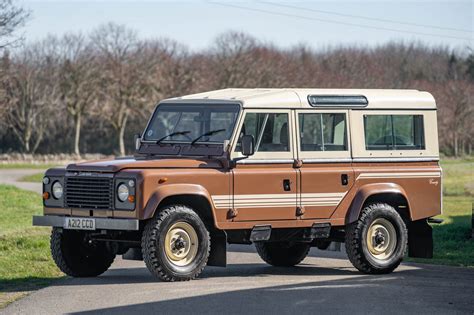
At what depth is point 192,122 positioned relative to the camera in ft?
51.6

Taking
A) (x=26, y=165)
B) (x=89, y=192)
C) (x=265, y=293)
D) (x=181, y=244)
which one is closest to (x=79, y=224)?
(x=89, y=192)

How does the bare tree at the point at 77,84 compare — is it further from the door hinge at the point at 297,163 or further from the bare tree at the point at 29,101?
the door hinge at the point at 297,163

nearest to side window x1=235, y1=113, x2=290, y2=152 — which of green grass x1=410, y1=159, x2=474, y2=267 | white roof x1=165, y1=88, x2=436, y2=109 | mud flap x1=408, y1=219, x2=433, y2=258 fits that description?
white roof x1=165, y1=88, x2=436, y2=109

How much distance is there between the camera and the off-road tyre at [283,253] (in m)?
17.0

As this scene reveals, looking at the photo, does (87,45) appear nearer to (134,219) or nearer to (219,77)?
(219,77)

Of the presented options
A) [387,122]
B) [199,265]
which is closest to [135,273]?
[199,265]

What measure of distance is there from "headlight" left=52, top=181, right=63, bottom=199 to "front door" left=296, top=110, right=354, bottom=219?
3038mm

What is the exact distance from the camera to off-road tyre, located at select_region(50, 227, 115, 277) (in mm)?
15141

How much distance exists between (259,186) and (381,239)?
2.07 m

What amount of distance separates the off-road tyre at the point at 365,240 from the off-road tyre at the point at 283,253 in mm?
1186

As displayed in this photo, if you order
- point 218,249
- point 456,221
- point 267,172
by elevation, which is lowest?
point 456,221

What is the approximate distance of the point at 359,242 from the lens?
15.9 m

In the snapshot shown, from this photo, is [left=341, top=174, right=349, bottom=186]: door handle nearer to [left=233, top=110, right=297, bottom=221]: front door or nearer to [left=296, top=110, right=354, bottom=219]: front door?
[left=296, top=110, right=354, bottom=219]: front door

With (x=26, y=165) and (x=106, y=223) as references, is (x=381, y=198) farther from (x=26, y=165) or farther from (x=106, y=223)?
(x=26, y=165)
